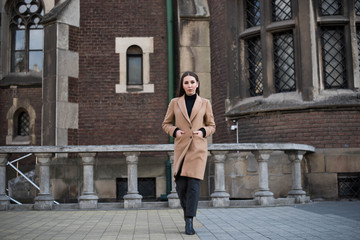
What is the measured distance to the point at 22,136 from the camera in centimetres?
1322

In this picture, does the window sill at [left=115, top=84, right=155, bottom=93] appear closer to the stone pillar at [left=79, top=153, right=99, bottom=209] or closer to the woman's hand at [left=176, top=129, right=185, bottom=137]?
the stone pillar at [left=79, top=153, right=99, bottom=209]

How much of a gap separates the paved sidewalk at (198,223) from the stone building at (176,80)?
6.22 ft

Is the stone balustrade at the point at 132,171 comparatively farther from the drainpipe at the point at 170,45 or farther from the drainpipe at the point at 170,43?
the drainpipe at the point at 170,43

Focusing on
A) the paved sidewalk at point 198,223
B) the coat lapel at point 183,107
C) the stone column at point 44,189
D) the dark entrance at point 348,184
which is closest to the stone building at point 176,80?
the dark entrance at point 348,184

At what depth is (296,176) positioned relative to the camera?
8.06 metres

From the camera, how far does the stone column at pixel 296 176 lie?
7941 mm

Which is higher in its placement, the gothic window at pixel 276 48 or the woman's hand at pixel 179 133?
the gothic window at pixel 276 48

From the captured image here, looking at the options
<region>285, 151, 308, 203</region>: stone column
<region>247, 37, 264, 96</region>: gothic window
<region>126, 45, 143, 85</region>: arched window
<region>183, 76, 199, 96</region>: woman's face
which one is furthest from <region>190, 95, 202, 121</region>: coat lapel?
<region>126, 45, 143, 85</region>: arched window

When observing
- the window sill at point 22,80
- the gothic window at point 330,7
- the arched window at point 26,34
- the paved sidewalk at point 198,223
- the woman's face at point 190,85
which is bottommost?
the paved sidewalk at point 198,223

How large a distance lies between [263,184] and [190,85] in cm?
315

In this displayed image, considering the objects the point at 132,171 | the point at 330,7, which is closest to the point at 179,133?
the point at 132,171

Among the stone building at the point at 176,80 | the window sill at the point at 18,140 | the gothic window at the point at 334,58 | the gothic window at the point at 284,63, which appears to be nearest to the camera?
the stone building at the point at 176,80

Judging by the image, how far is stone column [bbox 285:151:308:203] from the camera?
794cm

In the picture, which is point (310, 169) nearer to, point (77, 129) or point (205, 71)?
point (205, 71)
